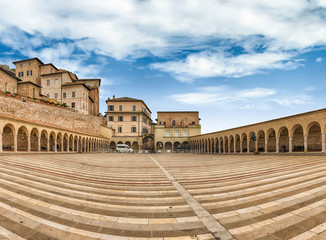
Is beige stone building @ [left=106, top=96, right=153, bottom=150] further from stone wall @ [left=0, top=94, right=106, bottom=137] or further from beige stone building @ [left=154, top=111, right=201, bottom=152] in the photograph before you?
stone wall @ [left=0, top=94, right=106, bottom=137]

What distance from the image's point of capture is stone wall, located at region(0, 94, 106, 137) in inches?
964

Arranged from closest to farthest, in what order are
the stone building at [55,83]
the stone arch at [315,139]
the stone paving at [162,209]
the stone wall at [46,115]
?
the stone paving at [162,209] < the stone arch at [315,139] < the stone wall at [46,115] < the stone building at [55,83]

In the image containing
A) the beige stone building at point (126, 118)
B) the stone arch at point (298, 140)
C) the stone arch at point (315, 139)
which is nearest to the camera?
the stone arch at point (315, 139)

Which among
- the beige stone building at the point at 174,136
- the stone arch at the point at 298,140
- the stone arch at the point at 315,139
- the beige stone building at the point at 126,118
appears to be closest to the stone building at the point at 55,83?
the beige stone building at the point at 126,118

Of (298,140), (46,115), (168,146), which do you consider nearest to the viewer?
(298,140)

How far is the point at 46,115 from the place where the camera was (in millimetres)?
31453

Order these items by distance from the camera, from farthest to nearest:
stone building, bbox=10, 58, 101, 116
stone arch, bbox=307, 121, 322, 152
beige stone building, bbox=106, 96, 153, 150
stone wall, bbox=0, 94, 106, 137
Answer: beige stone building, bbox=106, 96, 153, 150 < stone building, bbox=10, 58, 101, 116 < stone wall, bbox=0, 94, 106, 137 < stone arch, bbox=307, 121, 322, 152

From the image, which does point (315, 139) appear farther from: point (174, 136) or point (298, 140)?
point (174, 136)

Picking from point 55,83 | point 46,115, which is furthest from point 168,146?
point 55,83

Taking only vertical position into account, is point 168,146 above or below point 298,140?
below

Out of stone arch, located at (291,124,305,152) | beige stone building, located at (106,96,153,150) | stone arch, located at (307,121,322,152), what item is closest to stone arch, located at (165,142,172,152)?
beige stone building, located at (106,96,153,150)

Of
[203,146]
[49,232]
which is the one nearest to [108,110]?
[203,146]

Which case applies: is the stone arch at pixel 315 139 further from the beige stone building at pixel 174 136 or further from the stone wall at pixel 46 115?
the stone wall at pixel 46 115

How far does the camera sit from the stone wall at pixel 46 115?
24.5m
